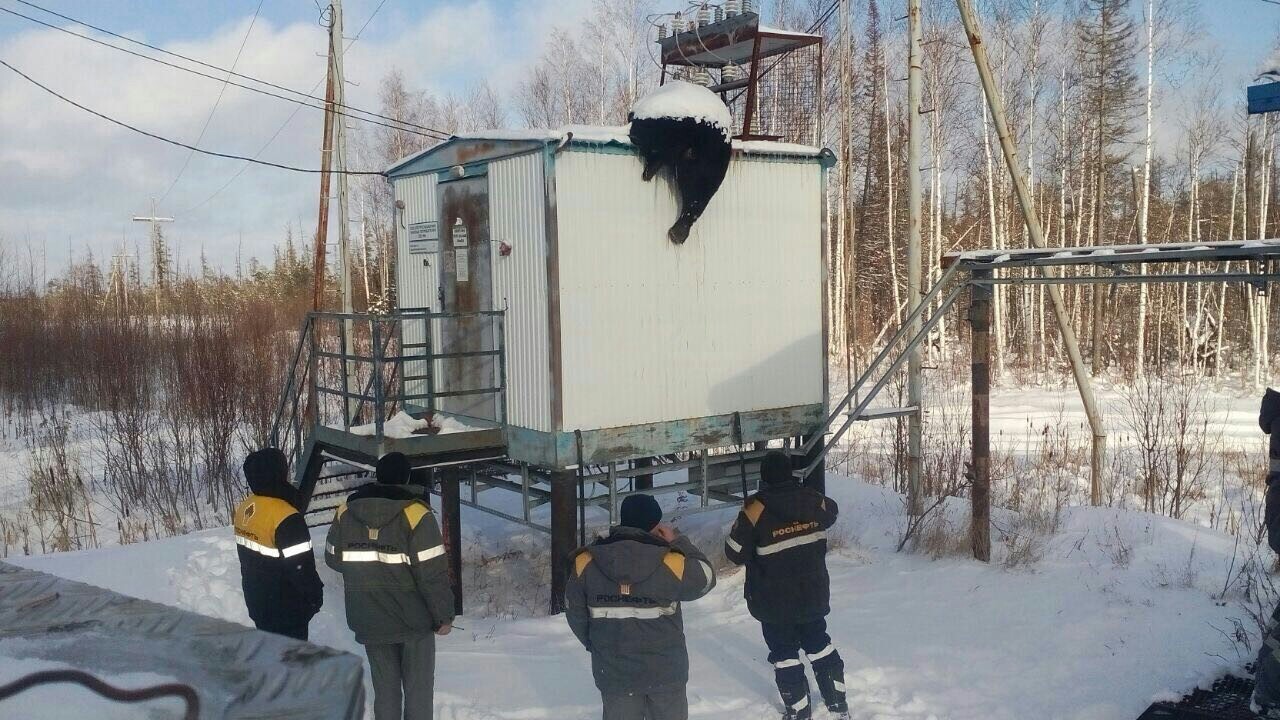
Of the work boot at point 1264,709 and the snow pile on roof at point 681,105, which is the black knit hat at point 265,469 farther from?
the work boot at point 1264,709

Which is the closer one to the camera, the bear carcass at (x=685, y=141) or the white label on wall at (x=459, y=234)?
the bear carcass at (x=685, y=141)

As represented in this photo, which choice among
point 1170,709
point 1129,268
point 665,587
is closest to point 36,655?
point 665,587

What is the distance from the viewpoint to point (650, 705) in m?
4.46

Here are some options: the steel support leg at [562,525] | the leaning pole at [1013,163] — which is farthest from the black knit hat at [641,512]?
the leaning pole at [1013,163]

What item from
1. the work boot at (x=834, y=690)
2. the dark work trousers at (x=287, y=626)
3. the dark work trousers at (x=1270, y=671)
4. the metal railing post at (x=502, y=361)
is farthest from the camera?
the metal railing post at (x=502, y=361)

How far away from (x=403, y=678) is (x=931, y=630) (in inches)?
154

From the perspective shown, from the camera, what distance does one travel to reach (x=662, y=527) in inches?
177

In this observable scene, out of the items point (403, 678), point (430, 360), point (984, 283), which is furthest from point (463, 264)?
point (403, 678)

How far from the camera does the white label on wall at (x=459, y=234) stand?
362 inches

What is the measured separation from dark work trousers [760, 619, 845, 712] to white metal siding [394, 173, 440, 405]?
543cm

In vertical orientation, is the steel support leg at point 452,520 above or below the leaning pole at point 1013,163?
below

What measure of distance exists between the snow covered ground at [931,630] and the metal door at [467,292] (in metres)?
2.14

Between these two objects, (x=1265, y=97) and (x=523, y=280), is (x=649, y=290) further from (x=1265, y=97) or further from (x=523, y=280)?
(x=1265, y=97)

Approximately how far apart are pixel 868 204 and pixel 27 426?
25.5 meters
